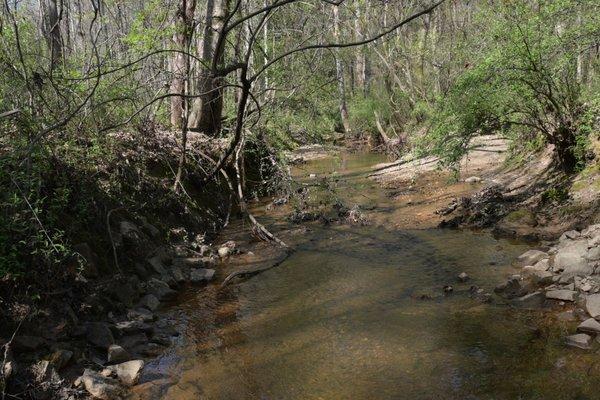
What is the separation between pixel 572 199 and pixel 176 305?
7.24 m

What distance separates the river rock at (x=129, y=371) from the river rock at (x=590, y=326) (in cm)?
444

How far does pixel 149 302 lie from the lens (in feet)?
21.4

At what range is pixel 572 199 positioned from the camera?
30.6 ft

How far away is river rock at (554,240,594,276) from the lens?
659 cm

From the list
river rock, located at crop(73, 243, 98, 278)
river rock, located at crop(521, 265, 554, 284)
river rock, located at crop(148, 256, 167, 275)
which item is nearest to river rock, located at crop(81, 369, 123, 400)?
river rock, located at crop(73, 243, 98, 278)

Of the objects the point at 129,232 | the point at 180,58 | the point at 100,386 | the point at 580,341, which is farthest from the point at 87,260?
the point at 180,58

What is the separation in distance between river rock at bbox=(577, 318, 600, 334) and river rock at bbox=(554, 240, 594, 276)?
143 centimetres

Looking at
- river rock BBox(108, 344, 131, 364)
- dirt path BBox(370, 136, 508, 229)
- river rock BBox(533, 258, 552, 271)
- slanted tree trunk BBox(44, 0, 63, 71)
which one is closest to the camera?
slanted tree trunk BBox(44, 0, 63, 71)

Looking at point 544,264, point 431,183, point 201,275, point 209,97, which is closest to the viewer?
point 544,264

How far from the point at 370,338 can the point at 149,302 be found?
2.88 meters

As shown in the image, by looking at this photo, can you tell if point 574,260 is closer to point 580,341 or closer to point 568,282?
point 568,282

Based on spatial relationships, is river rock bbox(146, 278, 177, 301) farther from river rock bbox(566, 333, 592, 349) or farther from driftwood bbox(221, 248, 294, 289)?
river rock bbox(566, 333, 592, 349)

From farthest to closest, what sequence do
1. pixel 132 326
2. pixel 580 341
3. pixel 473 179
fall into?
pixel 473 179
pixel 132 326
pixel 580 341

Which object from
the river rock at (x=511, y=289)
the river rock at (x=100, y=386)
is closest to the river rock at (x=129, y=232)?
the river rock at (x=100, y=386)
